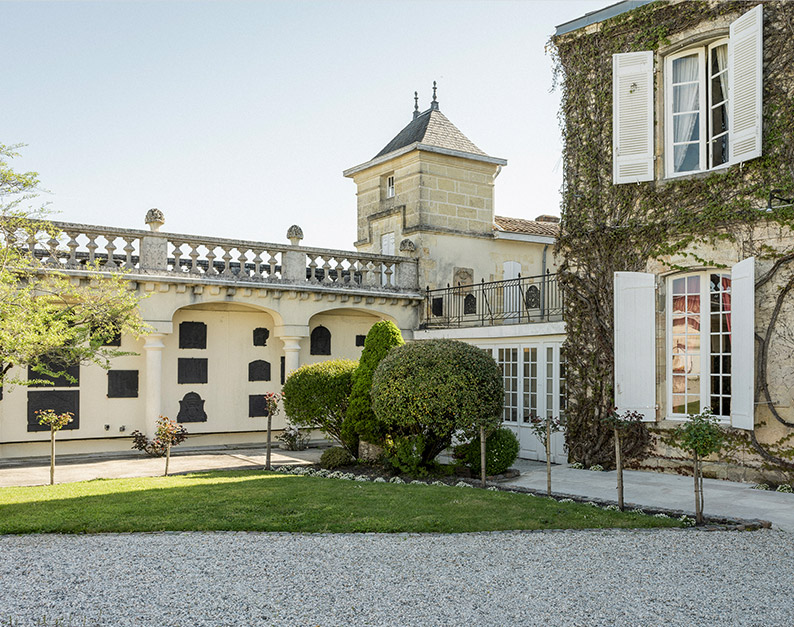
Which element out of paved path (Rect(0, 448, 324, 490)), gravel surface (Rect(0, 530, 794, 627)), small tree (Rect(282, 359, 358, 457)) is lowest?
paved path (Rect(0, 448, 324, 490))

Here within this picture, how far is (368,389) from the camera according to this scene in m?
12.3

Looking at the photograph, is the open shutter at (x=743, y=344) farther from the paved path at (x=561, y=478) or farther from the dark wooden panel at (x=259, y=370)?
the dark wooden panel at (x=259, y=370)

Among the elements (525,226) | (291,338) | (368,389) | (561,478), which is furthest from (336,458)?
(525,226)

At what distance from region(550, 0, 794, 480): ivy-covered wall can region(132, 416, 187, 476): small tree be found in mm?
6524

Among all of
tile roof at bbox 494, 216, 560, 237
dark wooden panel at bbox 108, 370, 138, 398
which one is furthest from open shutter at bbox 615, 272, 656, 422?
dark wooden panel at bbox 108, 370, 138, 398

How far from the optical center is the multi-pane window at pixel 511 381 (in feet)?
46.6

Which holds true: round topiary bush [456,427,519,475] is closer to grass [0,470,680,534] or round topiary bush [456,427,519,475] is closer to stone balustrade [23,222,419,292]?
grass [0,470,680,534]

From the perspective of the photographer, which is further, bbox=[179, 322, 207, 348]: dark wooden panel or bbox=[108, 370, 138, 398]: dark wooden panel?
bbox=[179, 322, 207, 348]: dark wooden panel

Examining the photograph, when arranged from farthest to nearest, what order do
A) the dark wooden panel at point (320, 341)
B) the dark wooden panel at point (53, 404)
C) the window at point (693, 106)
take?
1. the dark wooden panel at point (320, 341)
2. the dark wooden panel at point (53, 404)
3. the window at point (693, 106)

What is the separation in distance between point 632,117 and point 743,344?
398 centimetres

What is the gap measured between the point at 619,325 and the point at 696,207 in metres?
2.07

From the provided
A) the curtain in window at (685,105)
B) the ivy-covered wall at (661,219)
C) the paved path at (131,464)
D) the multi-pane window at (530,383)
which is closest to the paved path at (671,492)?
the ivy-covered wall at (661,219)

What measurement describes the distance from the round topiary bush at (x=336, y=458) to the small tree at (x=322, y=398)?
234 mm

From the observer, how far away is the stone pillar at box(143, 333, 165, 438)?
1509 cm
